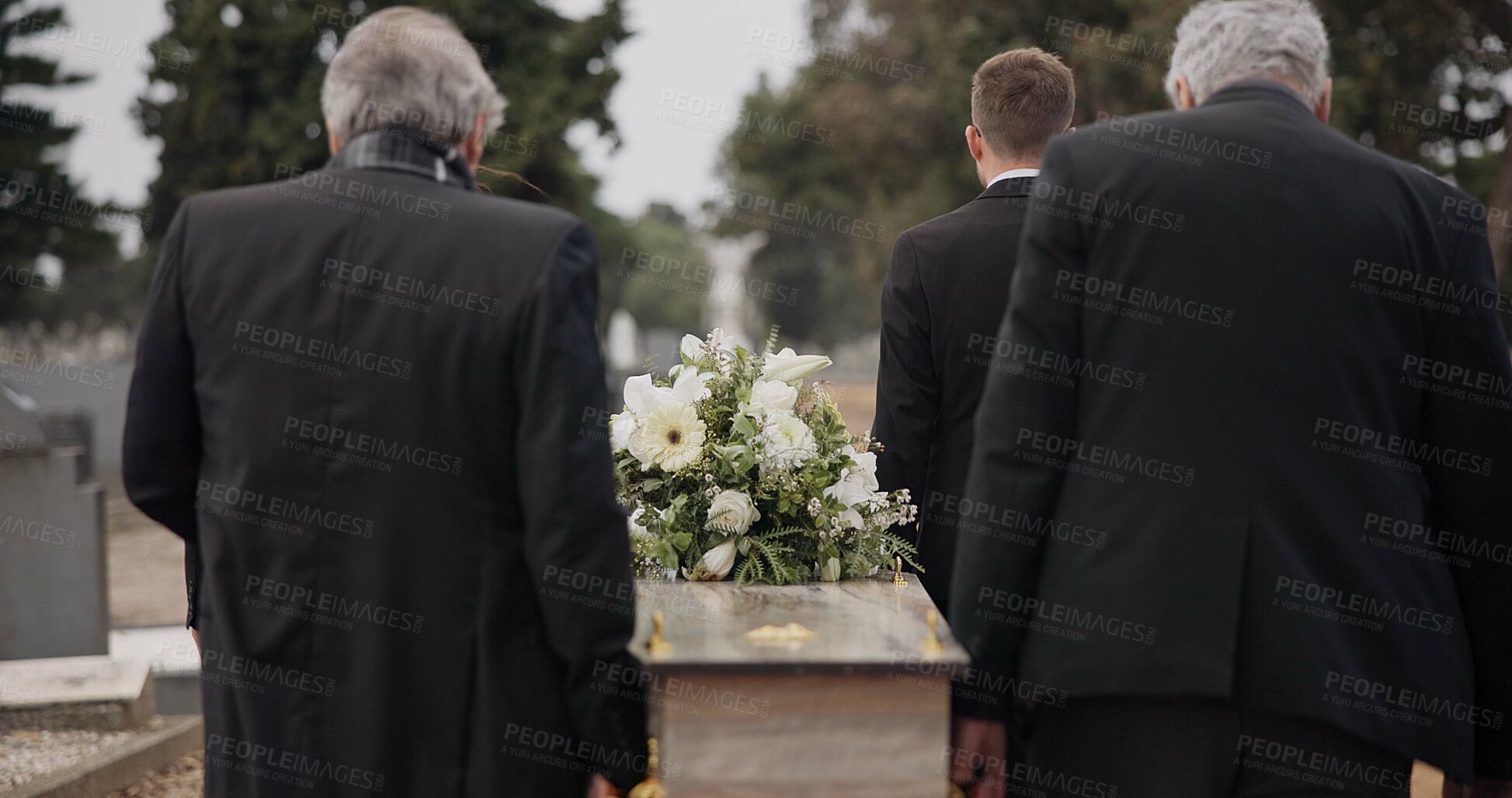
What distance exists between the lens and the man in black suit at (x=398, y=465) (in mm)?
2398

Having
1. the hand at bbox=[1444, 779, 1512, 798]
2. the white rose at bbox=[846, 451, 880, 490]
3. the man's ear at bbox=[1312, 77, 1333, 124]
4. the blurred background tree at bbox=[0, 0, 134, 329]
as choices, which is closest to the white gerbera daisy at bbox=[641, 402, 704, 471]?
the white rose at bbox=[846, 451, 880, 490]

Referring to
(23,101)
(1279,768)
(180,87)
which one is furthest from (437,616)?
(23,101)

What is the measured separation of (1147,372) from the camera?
2.40 m

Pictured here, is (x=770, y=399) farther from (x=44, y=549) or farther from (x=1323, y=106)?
(x=44, y=549)

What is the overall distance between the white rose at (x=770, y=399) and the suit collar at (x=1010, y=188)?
87 centimetres

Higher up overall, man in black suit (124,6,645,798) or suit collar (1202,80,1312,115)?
suit collar (1202,80,1312,115)

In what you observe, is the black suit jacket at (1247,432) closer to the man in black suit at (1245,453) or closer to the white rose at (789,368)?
the man in black suit at (1245,453)

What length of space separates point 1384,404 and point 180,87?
2309 centimetres

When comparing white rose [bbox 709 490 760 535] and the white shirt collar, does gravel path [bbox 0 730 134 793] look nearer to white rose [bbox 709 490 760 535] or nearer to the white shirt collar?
white rose [bbox 709 490 760 535]

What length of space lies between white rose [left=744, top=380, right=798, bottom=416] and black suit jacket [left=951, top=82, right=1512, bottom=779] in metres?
1.02

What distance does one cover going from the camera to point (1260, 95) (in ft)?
8.05

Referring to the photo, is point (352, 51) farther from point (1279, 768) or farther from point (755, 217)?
point (755, 217)

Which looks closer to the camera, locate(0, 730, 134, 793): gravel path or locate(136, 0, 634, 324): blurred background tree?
locate(0, 730, 134, 793): gravel path

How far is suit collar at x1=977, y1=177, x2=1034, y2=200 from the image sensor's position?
3.76 metres
